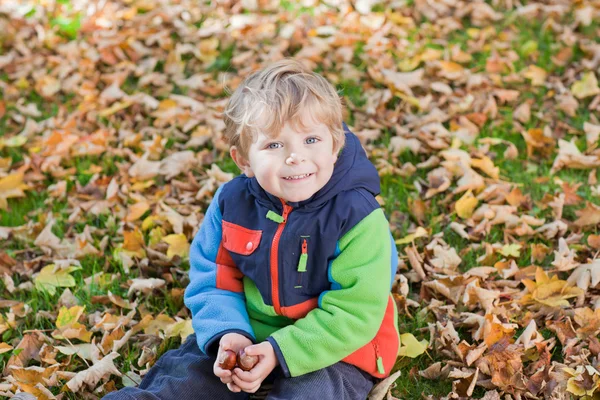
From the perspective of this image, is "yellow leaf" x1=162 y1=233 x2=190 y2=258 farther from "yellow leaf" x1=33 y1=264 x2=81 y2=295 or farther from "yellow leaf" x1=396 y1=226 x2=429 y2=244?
"yellow leaf" x1=396 y1=226 x2=429 y2=244

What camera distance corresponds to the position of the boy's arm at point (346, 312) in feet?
7.54

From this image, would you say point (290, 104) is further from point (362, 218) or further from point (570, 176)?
point (570, 176)

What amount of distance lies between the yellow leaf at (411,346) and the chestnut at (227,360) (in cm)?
72

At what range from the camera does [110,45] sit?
17.0ft

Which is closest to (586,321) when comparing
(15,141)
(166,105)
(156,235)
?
(156,235)

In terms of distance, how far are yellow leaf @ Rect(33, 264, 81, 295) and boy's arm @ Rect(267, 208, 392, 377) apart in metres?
1.27


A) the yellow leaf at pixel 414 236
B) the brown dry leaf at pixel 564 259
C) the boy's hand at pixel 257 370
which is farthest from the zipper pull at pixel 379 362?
the brown dry leaf at pixel 564 259

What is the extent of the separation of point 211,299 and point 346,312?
50 cm

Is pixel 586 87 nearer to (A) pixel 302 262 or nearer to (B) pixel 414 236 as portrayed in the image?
(B) pixel 414 236

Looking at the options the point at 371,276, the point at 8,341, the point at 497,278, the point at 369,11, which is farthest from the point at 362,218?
the point at 369,11

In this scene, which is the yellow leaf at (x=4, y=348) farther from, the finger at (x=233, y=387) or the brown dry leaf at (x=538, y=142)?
the brown dry leaf at (x=538, y=142)

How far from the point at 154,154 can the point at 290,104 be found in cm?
206

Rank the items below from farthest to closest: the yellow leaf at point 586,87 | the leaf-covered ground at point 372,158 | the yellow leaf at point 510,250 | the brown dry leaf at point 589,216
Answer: the yellow leaf at point 586,87, the brown dry leaf at point 589,216, the yellow leaf at point 510,250, the leaf-covered ground at point 372,158

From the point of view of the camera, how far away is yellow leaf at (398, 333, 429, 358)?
269 cm
